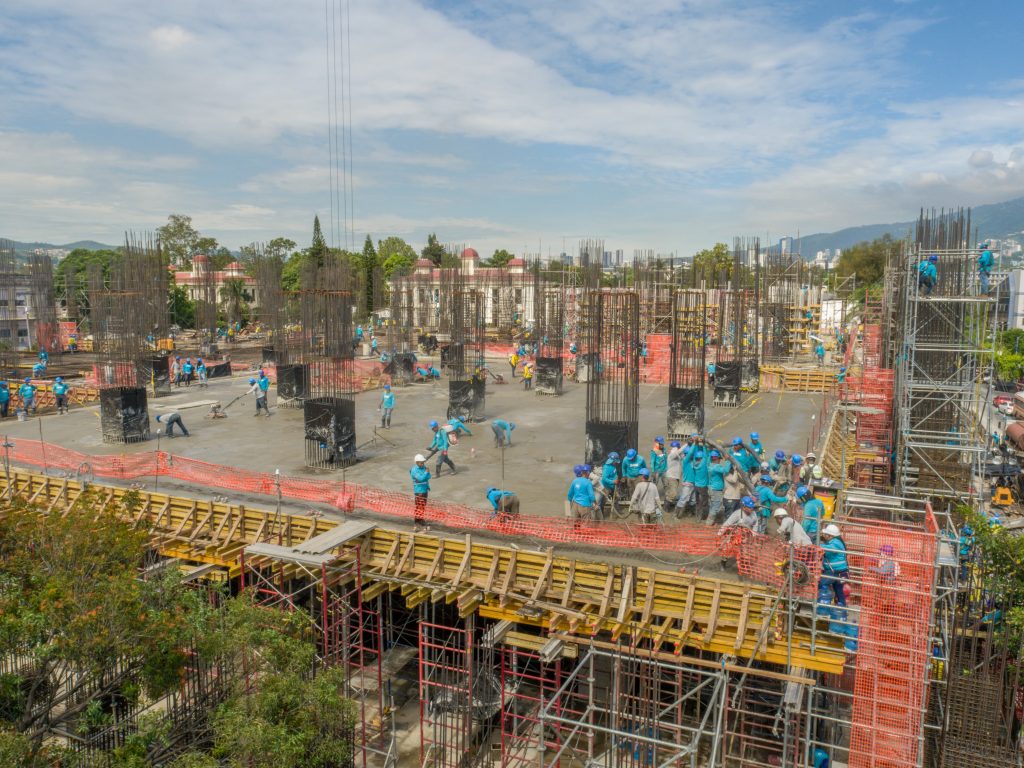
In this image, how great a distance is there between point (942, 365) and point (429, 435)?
14.1m

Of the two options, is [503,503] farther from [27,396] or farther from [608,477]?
[27,396]

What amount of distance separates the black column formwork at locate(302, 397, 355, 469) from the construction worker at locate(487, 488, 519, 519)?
5.87 metres

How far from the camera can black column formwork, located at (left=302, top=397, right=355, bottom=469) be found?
62.2 feet

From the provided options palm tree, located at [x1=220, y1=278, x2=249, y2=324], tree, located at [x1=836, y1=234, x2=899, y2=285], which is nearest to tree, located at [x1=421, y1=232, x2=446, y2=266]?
palm tree, located at [x1=220, y1=278, x2=249, y2=324]

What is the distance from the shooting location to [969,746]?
35.2 ft

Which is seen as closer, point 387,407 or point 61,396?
point 387,407

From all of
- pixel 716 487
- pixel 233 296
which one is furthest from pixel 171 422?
pixel 233 296

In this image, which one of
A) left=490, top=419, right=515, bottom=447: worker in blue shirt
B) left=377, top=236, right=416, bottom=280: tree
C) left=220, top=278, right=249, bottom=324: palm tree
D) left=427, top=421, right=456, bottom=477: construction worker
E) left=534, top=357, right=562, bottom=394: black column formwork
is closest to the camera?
left=427, top=421, right=456, bottom=477: construction worker

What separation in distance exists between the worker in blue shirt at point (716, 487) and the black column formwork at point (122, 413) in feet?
53.5

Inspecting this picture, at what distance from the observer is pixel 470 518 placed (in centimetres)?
1402

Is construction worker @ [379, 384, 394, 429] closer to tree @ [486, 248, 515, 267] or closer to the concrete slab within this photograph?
the concrete slab

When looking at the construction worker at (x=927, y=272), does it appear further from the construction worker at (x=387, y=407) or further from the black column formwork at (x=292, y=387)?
the black column formwork at (x=292, y=387)

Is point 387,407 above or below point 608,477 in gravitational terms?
above

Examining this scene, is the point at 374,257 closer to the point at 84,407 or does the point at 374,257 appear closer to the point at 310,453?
the point at 84,407
